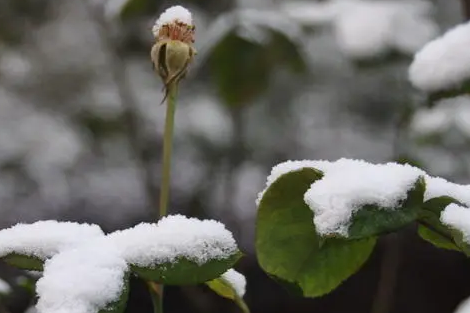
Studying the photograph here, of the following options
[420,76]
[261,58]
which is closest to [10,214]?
[261,58]

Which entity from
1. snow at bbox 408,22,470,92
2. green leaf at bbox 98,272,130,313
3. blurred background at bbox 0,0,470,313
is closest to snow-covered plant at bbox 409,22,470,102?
snow at bbox 408,22,470,92

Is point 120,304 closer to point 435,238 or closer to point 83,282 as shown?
point 83,282

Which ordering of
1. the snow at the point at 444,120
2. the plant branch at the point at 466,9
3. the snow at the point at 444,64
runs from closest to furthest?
the snow at the point at 444,64 → the plant branch at the point at 466,9 → the snow at the point at 444,120

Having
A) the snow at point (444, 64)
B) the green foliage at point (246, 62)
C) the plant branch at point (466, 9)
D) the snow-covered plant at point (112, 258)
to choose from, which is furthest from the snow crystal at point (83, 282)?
the green foliage at point (246, 62)

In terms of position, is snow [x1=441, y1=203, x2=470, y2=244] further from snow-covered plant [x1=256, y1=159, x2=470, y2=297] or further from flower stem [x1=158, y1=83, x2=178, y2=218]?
flower stem [x1=158, y1=83, x2=178, y2=218]

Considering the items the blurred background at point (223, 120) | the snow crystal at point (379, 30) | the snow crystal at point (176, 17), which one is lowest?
the blurred background at point (223, 120)

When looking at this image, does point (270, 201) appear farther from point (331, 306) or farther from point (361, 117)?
point (331, 306)

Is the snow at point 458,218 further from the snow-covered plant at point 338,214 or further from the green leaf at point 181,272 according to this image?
the green leaf at point 181,272
